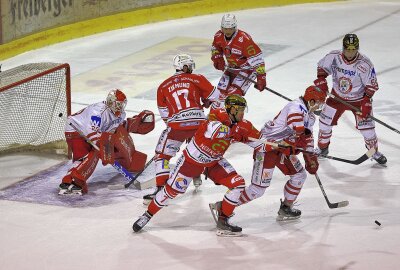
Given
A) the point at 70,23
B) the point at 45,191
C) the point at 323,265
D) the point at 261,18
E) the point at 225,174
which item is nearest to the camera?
the point at 323,265

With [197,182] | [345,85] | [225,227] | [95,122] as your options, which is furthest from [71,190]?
[345,85]

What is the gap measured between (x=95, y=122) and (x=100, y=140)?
16cm

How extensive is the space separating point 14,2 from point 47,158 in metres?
3.45

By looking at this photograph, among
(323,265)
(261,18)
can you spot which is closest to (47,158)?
(323,265)

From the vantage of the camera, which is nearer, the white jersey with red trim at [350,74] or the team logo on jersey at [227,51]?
the white jersey with red trim at [350,74]

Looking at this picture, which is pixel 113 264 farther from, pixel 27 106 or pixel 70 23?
pixel 70 23

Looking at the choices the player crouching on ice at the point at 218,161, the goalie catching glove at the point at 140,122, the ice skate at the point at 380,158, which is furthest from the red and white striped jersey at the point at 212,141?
the ice skate at the point at 380,158

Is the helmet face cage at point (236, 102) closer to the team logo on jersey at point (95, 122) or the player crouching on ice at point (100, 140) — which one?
the player crouching on ice at point (100, 140)

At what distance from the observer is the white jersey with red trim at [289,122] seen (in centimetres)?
712

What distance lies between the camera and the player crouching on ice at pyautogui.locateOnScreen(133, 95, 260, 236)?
6789 mm

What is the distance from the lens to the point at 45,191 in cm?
810

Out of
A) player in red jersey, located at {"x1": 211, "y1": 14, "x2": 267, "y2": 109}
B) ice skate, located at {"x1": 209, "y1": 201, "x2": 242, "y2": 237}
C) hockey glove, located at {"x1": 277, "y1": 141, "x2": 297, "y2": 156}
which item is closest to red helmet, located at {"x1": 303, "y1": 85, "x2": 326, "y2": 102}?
hockey glove, located at {"x1": 277, "y1": 141, "x2": 297, "y2": 156}

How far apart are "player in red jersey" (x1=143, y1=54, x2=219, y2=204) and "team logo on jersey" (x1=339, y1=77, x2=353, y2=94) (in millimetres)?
1304

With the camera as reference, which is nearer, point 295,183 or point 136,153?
point 295,183
